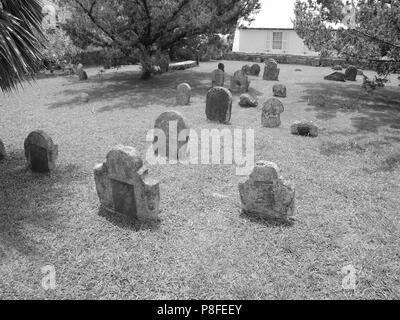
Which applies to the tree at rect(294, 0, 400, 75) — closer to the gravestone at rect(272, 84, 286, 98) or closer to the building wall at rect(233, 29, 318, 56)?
the gravestone at rect(272, 84, 286, 98)

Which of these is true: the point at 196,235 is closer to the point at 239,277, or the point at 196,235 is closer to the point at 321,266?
the point at 239,277

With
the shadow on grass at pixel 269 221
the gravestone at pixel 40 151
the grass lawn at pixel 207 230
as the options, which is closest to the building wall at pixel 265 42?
the grass lawn at pixel 207 230

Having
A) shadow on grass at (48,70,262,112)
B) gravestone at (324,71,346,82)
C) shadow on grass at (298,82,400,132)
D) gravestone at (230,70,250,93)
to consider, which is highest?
gravestone at (230,70,250,93)

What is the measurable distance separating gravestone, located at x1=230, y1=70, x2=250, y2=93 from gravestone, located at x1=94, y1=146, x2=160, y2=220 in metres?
12.6

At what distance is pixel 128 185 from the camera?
5.47m

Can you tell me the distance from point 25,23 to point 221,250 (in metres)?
5.59

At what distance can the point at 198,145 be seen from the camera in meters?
9.34

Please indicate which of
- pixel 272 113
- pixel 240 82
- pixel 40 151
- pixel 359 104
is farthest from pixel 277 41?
pixel 40 151

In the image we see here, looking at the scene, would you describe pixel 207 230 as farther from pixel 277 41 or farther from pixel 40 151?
pixel 277 41

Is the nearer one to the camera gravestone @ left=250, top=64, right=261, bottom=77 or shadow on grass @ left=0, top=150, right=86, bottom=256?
shadow on grass @ left=0, top=150, right=86, bottom=256

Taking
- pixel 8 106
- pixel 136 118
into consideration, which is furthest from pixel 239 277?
pixel 8 106

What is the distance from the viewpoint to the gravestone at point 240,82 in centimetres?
1694

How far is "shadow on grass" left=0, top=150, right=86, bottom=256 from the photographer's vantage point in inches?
199

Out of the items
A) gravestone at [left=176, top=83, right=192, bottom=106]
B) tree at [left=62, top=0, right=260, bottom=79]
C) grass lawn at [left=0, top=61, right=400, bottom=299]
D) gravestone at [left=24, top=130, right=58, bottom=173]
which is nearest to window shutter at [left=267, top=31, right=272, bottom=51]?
tree at [left=62, top=0, right=260, bottom=79]
